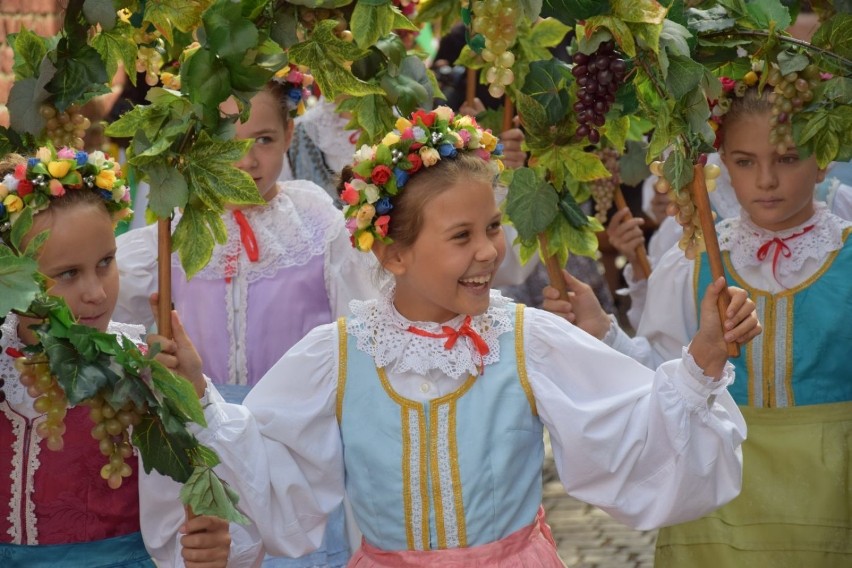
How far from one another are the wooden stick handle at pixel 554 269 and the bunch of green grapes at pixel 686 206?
2.05 ft

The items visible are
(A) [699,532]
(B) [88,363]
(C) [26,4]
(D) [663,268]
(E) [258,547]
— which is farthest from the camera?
(C) [26,4]

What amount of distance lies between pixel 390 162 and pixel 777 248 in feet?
4.52

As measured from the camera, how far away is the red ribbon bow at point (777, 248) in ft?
12.6

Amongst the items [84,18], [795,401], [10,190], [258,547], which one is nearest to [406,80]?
[84,18]

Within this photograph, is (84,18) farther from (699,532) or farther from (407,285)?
(699,532)

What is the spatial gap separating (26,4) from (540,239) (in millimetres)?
2516

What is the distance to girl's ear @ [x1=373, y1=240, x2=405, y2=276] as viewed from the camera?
3.11 meters

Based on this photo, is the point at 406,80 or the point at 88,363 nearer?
the point at 88,363

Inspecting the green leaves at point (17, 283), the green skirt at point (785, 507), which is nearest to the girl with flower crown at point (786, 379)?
the green skirt at point (785, 507)

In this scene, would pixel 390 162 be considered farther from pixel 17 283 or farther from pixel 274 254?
pixel 274 254

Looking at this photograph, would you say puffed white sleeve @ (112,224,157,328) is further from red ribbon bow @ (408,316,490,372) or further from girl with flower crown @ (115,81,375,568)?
red ribbon bow @ (408,316,490,372)

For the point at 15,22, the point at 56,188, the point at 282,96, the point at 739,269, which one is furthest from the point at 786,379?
the point at 15,22

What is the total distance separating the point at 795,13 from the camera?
325cm

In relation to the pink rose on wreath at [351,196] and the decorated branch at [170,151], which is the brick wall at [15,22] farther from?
the pink rose on wreath at [351,196]
